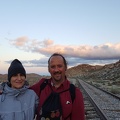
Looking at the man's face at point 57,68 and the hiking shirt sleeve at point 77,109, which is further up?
the man's face at point 57,68

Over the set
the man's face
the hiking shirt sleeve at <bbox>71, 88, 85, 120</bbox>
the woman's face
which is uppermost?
the man's face

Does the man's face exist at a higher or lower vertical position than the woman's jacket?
higher

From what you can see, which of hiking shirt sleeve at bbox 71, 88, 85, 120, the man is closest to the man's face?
the man

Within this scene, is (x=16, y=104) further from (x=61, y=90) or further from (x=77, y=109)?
(x=77, y=109)

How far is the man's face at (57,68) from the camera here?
3580 millimetres

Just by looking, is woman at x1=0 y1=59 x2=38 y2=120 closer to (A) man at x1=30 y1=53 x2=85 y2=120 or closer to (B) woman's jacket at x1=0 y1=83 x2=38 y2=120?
(B) woman's jacket at x1=0 y1=83 x2=38 y2=120

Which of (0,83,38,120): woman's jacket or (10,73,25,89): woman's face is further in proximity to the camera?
(10,73,25,89): woman's face

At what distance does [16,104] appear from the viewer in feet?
11.3

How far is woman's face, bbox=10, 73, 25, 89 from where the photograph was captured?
3.60 m

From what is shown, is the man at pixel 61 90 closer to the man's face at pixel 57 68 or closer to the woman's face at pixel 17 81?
the man's face at pixel 57 68

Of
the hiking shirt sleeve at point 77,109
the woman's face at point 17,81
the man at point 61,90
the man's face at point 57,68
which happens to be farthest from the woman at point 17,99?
the hiking shirt sleeve at point 77,109

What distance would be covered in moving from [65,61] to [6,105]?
34.1 inches

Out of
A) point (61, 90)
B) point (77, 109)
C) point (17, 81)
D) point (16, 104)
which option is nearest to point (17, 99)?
point (16, 104)

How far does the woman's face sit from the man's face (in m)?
0.35
